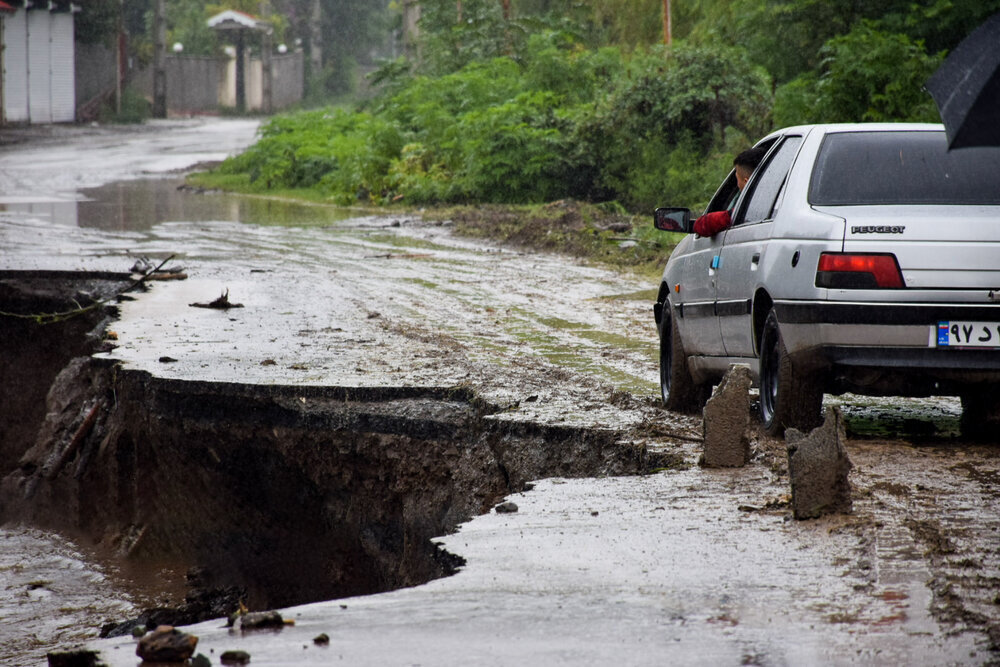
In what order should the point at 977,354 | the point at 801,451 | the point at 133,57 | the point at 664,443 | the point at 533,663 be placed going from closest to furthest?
1. the point at 533,663
2. the point at 801,451
3. the point at 977,354
4. the point at 664,443
5. the point at 133,57

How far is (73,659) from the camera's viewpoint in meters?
3.80

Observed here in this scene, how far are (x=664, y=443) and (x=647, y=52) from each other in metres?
25.3

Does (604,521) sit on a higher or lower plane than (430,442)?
higher

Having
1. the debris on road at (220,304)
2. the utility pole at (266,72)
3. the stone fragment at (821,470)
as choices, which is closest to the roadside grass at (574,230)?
the debris on road at (220,304)

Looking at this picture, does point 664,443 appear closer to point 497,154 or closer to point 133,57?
point 497,154

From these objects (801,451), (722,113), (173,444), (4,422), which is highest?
(722,113)

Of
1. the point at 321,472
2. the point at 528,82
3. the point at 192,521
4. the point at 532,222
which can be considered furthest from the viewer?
the point at 528,82

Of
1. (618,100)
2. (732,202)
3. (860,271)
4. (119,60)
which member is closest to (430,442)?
(732,202)

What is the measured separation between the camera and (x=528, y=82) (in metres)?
26.6

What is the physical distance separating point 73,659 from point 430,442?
3.50m

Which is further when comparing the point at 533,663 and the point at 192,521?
the point at 192,521

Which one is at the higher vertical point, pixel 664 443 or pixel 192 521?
pixel 664 443

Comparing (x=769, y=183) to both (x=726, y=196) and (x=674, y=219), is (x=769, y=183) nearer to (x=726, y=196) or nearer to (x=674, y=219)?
(x=674, y=219)

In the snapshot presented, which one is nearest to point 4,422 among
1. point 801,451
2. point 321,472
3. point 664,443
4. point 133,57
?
point 321,472
